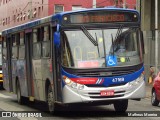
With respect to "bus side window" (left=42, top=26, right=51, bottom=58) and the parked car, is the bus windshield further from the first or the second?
the parked car

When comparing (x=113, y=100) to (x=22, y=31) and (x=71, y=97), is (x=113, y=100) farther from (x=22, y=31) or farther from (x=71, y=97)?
(x=22, y=31)

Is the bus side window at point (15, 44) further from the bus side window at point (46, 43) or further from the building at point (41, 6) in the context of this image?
the building at point (41, 6)

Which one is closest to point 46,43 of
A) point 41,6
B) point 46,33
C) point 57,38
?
point 46,33

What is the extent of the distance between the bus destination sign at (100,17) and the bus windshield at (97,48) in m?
0.28

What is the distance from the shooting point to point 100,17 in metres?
13.1

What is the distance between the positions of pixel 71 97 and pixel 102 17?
2436mm

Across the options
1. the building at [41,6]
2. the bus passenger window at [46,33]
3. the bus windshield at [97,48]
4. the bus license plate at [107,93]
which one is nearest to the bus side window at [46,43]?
the bus passenger window at [46,33]

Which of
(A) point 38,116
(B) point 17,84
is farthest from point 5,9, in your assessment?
(A) point 38,116

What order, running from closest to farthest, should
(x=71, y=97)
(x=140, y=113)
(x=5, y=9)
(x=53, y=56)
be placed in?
(x=71, y=97) → (x=53, y=56) → (x=140, y=113) → (x=5, y=9)

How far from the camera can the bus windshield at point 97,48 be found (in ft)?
41.6

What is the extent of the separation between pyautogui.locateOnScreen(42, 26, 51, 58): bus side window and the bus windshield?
1211 mm

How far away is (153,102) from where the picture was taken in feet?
59.9

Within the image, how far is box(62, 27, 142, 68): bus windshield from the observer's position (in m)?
12.7

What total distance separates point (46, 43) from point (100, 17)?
2013 mm
